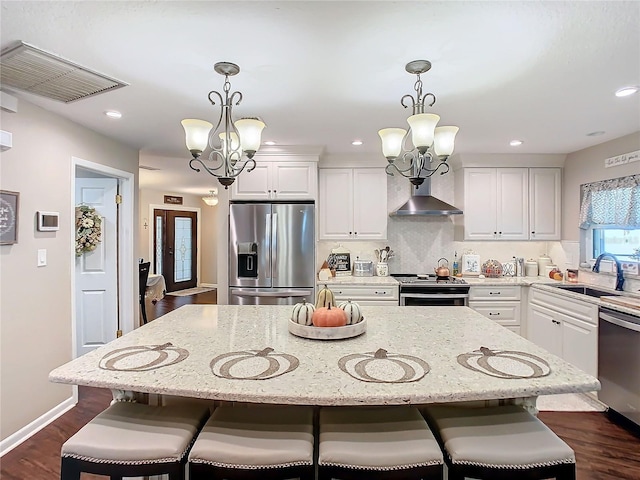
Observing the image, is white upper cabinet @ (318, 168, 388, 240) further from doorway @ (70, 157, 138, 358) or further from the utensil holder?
doorway @ (70, 157, 138, 358)

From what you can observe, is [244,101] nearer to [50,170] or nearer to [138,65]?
[138,65]

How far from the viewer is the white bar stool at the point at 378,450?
3.96ft

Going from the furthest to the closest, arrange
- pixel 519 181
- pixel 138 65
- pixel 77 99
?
pixel 519 181
pixel 77 99
pixel 138 65

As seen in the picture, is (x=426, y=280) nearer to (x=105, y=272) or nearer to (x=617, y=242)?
(x=617, y=242)

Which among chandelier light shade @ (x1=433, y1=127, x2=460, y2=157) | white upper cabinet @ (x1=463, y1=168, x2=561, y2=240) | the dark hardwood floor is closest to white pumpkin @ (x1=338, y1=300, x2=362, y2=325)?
chandelier light shade @ (x1=433, y1=127, x2=460, y2=157)

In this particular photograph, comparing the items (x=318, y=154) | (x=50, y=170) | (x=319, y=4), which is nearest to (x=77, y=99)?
(x=50, y=170)

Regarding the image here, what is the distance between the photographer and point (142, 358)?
5.02 ft

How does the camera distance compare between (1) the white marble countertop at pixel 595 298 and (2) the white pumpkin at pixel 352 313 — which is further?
(1) the white marble countertop at pixel 595 298

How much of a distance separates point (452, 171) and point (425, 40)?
10.2ft

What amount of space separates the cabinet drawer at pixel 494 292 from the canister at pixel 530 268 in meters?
0.61

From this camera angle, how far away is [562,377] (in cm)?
135

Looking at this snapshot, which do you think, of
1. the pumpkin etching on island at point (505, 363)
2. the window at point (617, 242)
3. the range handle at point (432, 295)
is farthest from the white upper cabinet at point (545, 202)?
the pumpkin etching on island at point (505, 363)

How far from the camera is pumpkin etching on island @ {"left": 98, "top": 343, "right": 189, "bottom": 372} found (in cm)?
143

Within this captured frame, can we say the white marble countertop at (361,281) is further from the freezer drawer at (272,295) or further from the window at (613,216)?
the window at (613,216)
